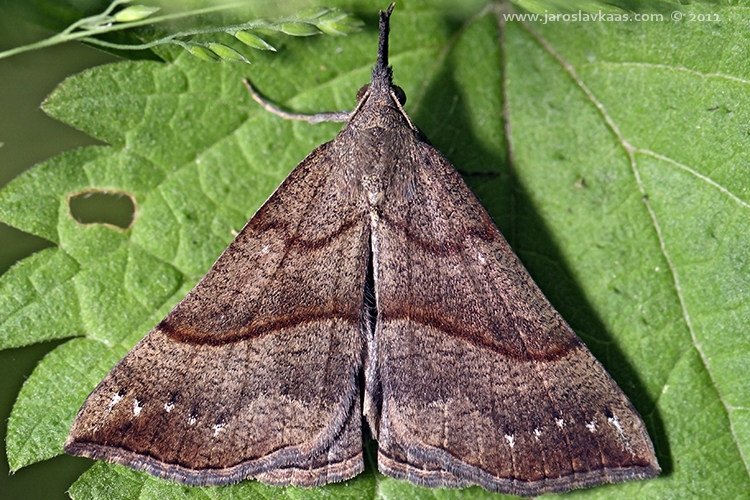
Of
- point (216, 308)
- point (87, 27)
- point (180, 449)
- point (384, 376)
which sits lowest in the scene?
point (180, 449)

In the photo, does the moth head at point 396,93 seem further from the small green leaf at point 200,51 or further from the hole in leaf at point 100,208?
the hole in leaf at point 100,208

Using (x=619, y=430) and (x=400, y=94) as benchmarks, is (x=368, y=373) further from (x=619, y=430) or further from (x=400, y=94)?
(x=400, y=94)

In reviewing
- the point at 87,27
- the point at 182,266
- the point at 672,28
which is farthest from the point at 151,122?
the point at 672,28

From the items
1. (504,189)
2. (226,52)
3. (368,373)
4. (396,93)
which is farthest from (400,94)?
(368,373)

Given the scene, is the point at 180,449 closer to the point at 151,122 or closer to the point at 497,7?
the point at 151,122

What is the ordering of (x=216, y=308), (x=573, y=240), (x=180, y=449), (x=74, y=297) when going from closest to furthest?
(x=180, y=449)
(x=216, y=308)
(x=74, y=297)
(x=573, y=240)

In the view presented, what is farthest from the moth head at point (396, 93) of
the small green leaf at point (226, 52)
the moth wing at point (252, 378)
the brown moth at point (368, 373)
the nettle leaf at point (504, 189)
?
the moth wing at point (252, 378)

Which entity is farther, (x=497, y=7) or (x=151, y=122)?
(x=497, y=7)

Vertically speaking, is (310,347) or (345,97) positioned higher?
(345,97)

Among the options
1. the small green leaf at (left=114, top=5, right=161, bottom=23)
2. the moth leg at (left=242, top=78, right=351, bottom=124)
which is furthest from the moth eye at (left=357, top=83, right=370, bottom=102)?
the small green leaf at (left=114, top=5, right=161, bottom=23)
